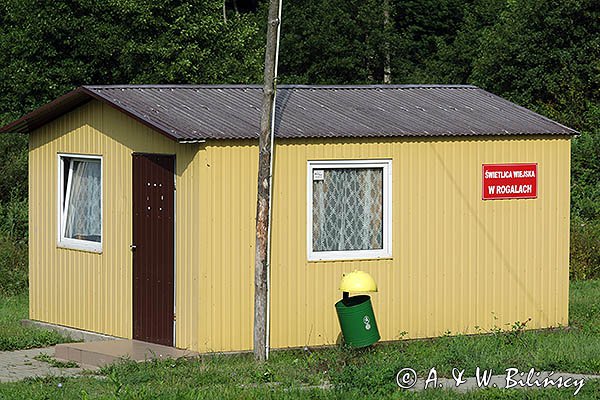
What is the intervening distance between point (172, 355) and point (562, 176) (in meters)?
5.39

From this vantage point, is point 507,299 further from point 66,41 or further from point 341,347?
point 66,41

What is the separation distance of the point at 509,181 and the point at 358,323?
2.97 meters

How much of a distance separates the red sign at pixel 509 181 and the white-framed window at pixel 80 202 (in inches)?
178

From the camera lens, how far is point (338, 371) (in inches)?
523

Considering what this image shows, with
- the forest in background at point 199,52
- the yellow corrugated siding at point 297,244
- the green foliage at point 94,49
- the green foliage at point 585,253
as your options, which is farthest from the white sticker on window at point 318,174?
the green foliage at point 94,49

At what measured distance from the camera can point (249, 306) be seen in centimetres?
1488

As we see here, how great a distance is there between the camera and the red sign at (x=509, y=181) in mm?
16328

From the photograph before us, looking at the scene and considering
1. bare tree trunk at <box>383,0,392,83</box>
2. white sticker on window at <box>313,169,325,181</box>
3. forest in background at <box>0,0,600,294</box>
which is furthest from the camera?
bare tree trunk at <box>383,0,392,83</box>

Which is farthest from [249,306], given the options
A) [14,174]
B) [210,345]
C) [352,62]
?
[352,62]

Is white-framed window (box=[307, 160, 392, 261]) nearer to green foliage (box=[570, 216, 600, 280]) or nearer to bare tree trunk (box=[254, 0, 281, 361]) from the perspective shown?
bare tree trunk (box=[254, 0, 281, 361])

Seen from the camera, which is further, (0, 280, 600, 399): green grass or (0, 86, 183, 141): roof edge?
(0, 86, 183, 141): roof edge

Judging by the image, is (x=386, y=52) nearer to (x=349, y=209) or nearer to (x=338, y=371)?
(x=349, y=209)

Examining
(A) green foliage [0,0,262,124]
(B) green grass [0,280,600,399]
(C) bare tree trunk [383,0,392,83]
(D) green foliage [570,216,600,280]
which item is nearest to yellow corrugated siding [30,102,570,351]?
(B) green grass [0,280,600,399]

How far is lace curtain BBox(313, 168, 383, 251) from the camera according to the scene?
1540 cm
